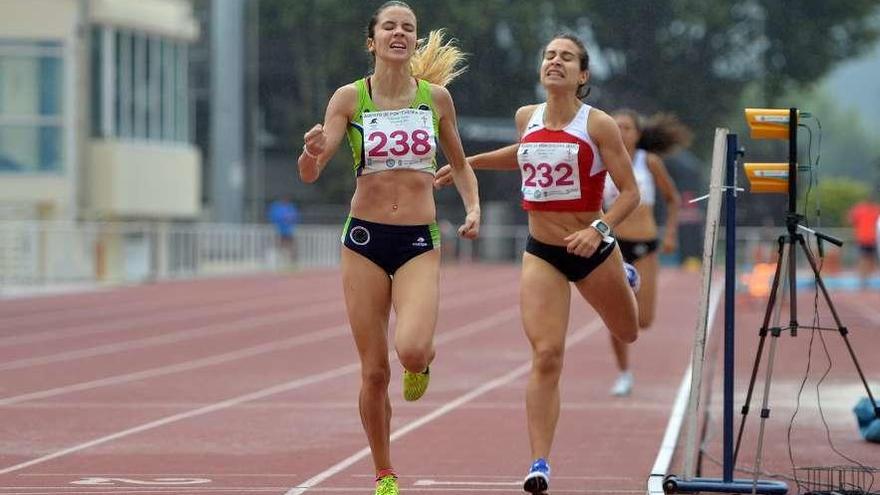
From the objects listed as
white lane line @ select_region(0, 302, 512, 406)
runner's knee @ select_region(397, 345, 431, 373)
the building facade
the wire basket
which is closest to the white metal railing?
the building facade

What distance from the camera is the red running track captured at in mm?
9547

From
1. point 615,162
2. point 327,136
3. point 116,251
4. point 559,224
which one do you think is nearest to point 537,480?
point 559,224

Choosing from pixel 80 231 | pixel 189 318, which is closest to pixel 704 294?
pixel 189 318

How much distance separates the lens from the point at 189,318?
2519 centimetres

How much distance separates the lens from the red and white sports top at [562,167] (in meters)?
8.46

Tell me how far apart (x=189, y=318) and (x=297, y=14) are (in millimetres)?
36186

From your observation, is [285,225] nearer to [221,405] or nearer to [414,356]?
[221,405]

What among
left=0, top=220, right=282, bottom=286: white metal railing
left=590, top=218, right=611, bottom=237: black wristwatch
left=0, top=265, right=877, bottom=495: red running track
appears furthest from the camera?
left=0, top=220, right=282, bottom=286: white metal railing

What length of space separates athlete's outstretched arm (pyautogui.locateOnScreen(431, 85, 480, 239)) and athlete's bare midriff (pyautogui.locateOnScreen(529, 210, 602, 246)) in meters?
0.38

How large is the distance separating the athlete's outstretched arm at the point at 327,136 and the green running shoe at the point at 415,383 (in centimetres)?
91

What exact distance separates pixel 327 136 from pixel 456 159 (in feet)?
2.66

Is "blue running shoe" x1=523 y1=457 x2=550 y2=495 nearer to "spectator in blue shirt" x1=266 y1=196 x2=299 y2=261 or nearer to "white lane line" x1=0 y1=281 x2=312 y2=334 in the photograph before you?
"white lane line" x1=0 y1=281 x2=312 y2=334

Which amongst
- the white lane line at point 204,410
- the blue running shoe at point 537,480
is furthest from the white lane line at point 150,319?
the blue running shoe at point 537,480

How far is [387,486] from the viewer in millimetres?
7992
